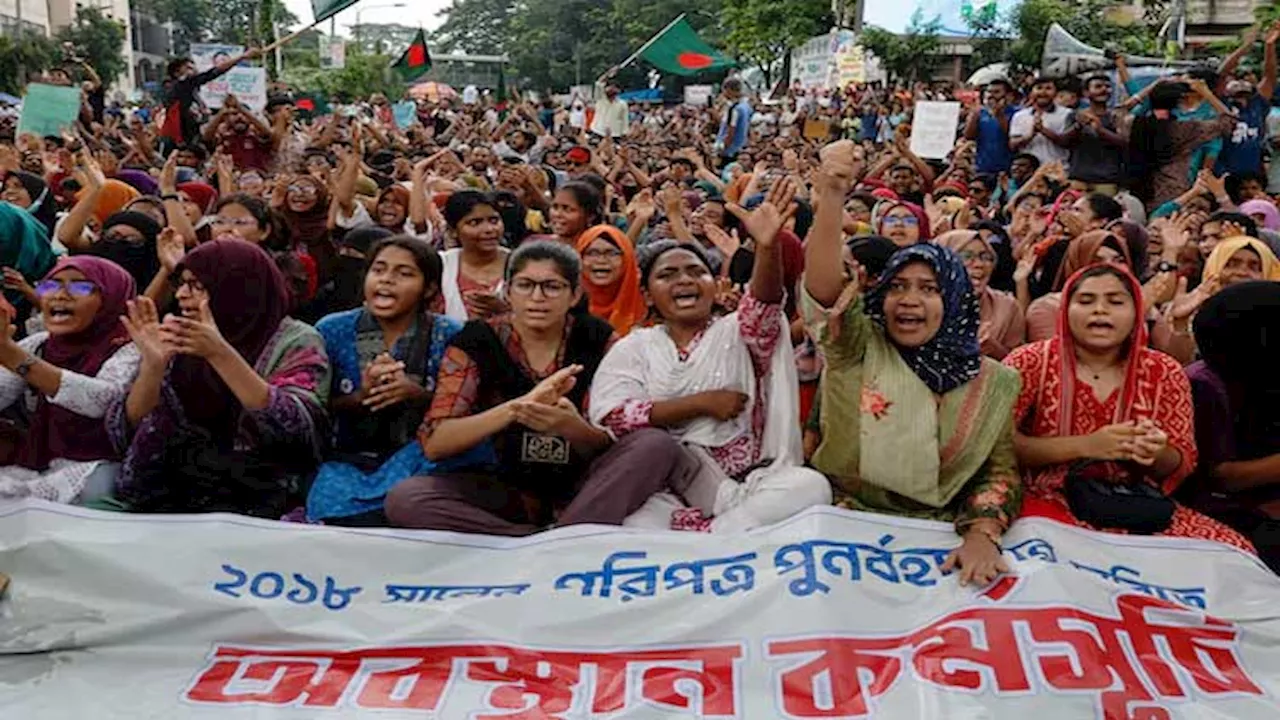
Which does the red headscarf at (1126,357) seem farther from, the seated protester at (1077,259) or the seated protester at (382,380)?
the seated protester at (382,380)

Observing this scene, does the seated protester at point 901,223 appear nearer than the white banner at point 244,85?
Yes

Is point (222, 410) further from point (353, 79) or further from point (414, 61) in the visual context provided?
point (353, 79)

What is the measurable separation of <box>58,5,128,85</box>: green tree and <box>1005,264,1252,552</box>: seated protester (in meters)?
44.5

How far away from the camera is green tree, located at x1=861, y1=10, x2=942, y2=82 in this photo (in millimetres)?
20641

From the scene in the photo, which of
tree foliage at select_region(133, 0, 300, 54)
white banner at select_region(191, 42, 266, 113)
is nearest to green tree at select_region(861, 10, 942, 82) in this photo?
white banner at select_region(191, 42, 266, 113)

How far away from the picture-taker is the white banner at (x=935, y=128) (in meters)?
9.67

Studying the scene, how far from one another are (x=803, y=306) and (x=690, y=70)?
49.8ft

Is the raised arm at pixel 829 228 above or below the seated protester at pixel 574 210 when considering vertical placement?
above

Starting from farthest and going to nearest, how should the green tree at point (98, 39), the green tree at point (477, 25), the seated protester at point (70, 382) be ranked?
the green tree at point (477, 25) → the green tree at point (98, 39) → the seated protester at point (70, 382)

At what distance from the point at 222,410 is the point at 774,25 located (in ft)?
91.0

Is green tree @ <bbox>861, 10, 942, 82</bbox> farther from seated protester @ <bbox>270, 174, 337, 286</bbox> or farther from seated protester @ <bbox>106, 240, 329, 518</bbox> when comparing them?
seated protester @ <bbox>106, 240, 329, 518</bbox>

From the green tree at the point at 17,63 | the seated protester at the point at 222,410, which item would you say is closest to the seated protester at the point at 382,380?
the seated protester at the point at 222,410

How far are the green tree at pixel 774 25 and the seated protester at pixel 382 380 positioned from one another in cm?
2624

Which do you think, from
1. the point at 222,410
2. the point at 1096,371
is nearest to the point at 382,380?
the point at 222,410
